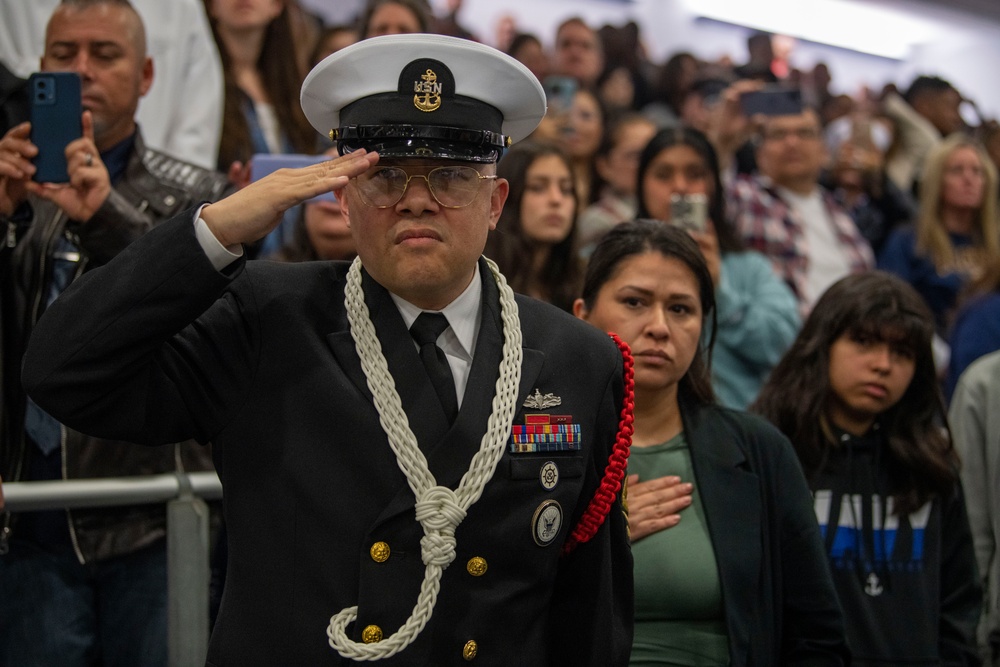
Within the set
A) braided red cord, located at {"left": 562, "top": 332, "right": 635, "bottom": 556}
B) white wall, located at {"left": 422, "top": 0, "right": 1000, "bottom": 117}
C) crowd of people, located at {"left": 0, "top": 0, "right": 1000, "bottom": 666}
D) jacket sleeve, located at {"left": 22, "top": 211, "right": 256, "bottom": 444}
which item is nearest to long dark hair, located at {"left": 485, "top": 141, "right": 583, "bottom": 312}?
crowd of people, located at {"left": 0, "top": 0, "right": 1000, "bottom": 666}

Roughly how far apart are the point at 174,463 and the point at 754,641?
4.64ft

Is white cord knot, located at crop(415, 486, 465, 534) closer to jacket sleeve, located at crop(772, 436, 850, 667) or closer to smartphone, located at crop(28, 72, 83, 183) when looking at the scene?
jacket sleeve, located at crop(772, 436, 850, 667)

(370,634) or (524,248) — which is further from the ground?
(524,248)

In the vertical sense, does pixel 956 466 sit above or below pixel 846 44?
below

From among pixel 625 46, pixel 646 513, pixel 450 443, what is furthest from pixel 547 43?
pixel 450 443

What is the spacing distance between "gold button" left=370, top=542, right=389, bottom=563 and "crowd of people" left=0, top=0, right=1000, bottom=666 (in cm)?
3

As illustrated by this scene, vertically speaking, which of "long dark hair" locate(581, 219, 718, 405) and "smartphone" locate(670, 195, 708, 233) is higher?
"smartphone" locate(670, 195, 708, 233)

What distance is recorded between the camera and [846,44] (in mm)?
10508

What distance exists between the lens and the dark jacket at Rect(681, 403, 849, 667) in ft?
8.50

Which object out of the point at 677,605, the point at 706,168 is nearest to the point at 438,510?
the point at 677,605

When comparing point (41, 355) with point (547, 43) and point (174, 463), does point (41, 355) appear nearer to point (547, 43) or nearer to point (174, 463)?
point (174, 463)

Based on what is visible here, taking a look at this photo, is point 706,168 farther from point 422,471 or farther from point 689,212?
point 422,471

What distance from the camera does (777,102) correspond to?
5387 mm

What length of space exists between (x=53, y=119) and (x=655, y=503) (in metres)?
1.59
